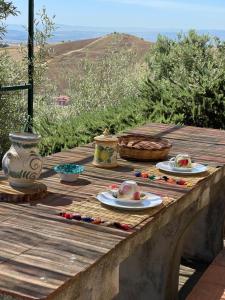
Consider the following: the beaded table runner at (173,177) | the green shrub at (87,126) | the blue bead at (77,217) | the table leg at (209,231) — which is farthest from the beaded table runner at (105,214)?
the green shrub at (87,126)

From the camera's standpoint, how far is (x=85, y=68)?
13961 mm

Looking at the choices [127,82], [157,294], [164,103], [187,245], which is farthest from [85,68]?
[157,294]

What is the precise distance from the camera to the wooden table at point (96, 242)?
1715 mm

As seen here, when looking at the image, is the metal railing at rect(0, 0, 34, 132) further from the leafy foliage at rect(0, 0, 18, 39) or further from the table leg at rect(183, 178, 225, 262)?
the table leg at rect(183, 178, 225, 262)

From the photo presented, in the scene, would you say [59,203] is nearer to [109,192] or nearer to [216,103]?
[109,192]

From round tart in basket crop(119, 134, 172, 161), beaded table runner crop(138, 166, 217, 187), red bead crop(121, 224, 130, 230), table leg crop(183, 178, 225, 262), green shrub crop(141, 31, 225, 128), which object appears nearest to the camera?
red bead crop(121, 224, 130, 230)

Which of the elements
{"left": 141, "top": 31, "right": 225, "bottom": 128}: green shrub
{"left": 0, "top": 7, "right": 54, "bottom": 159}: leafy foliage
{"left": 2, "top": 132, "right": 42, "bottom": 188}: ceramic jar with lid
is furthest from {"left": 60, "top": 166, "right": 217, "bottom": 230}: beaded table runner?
{"left": 141, "top": 31, "right": 225, "bottom": 128}: green shrub

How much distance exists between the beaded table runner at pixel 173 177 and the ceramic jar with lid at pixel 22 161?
716 mm

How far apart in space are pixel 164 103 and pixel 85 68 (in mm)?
7731

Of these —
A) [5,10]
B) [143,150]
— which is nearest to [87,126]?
[5,10]

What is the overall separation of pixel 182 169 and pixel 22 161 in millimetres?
987

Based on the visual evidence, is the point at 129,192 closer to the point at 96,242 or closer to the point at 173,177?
the point at 96,242

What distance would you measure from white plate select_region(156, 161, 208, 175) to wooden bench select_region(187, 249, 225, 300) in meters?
0.89

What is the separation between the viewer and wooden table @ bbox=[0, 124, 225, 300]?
5.63 ft
